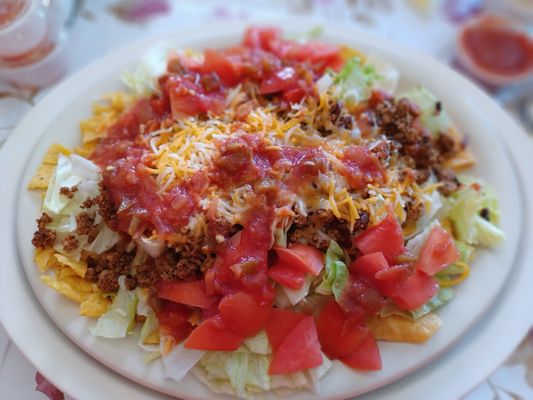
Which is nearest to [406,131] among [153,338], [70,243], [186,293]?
[186,293]

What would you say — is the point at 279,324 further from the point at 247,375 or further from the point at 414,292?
the point at 414,292

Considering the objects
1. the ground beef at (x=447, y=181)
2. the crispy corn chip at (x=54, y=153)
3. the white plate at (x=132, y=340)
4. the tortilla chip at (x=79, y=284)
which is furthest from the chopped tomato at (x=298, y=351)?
the crispy corn chip at (x=54, y=153)

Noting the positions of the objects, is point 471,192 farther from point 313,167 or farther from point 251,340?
point 251,340

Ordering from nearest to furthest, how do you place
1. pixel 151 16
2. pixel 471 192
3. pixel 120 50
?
Result: 1. pixel 471 192
2. pixel 120 50
3. pixel 151 16

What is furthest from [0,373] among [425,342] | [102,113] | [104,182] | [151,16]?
[151,16]

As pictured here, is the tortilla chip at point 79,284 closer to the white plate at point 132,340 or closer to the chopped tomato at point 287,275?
the white plate at point 132,340

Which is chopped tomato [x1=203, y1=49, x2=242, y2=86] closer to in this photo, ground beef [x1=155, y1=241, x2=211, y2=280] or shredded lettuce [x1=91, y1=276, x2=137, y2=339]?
ground beef [x1=155, y1=241, x2=211, y2=280]
